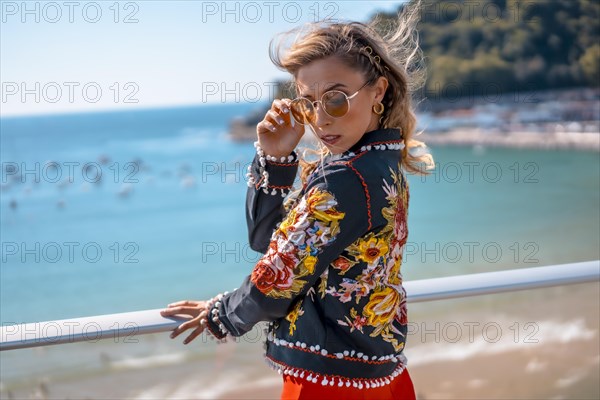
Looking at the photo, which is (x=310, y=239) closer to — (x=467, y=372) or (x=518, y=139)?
(x=467, y=372)

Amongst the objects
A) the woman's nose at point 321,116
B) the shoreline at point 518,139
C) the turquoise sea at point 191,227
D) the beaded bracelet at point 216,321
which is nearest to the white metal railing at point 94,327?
the beaded bracelet at point 216,321

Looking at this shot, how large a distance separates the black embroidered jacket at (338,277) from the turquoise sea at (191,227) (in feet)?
13.2

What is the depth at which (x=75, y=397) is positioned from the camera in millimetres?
1869

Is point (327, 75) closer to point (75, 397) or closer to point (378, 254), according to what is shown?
point (378, 254)

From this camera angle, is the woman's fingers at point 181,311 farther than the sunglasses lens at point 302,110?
Yes

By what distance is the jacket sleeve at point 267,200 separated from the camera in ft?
4.67

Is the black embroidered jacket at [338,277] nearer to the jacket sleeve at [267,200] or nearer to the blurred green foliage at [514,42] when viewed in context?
the jacket sleeve at [267,200]

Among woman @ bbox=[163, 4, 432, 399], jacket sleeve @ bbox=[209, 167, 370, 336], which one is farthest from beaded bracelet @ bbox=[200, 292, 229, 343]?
jacket sleeve @ bbox=[209, 167, 370, 336]

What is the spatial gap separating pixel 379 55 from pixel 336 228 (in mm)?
349

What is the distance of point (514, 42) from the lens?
14844 mm

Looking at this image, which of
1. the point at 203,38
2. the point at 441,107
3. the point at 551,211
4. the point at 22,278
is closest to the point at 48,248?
the point at 22,278

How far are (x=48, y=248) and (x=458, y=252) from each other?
10121 millimetres

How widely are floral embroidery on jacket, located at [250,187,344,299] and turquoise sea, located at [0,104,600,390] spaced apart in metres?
4.14

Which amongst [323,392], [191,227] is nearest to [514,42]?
[191,227]
